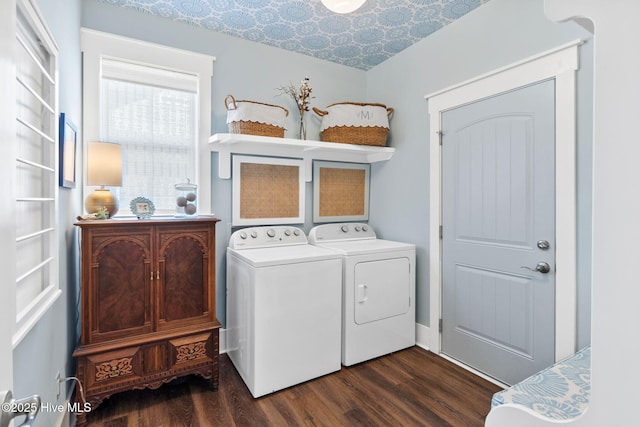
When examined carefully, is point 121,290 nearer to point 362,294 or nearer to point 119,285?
point 119,285

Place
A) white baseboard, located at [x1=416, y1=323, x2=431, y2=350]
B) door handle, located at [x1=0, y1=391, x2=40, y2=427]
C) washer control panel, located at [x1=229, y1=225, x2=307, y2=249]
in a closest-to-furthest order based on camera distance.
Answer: door handle, located at [x1=0, y1=391, x2=40, y2=427]
washer control panel, located at [x1=229, y1=225, x2=307, y2=249]
white baseboard, located at [x1=416, y1=323, x2=431, y2=350]

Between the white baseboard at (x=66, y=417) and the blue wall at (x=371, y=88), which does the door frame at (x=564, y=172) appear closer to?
the blue wall at (x=371, y=88)

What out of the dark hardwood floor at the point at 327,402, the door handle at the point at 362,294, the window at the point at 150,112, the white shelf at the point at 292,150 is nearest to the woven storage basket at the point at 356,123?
the white shelf at the point at 292,150

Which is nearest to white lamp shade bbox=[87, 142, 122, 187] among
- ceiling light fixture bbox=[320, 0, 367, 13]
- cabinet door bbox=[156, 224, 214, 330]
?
cabinet door bbox=[156, 224, 214, 330]

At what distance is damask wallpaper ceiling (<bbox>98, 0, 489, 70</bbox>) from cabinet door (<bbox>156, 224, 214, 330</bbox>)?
63.5 inches

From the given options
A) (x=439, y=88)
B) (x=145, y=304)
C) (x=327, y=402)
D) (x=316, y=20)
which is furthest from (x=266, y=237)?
(x=439, y=88)

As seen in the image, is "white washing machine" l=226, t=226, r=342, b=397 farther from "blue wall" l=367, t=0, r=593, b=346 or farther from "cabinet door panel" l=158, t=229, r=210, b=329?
"blue wall" l=367, t=0, r=593, b=346

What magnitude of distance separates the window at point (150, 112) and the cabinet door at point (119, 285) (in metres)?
0.55

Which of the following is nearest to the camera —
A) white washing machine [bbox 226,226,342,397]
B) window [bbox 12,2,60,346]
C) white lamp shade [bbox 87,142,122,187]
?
window [bbox 12,2,60,346]

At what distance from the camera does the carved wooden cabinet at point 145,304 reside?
1938mm

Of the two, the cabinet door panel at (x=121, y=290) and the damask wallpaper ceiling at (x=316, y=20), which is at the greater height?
the damask wallpaper ceiling at (x=316, y=20)

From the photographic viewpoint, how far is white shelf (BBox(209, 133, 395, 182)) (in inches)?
102

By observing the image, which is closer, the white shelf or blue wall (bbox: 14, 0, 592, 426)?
blue wall (bbox: 14, 0, 592, 426)

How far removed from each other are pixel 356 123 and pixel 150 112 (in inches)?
66.0
